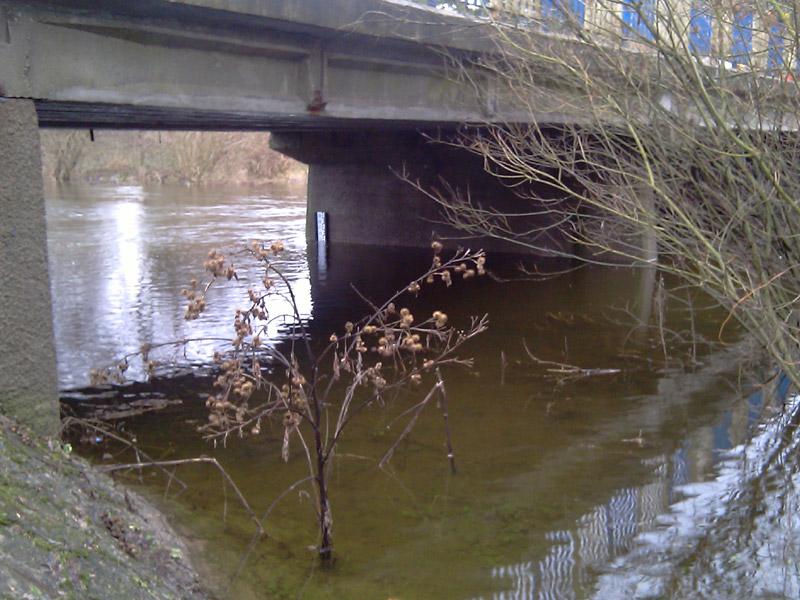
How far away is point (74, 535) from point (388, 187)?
15.8 m

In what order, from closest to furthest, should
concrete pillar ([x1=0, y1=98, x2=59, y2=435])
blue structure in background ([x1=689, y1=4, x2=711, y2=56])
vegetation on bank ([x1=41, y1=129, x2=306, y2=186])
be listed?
concrete pillar ([x1=0, y1=98, x2=59, y2=435])
blue structure in background ([x1=689, y1=4, x2=711, y2=56])
vegetation on bank ([x1=41, y1=129, x2=306, y2=186])

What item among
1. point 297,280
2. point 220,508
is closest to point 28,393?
point 220,508

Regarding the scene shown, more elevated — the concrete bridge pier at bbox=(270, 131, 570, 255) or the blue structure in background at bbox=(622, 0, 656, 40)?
the blue structure in background at bbox=(622, 0, 656, 40)

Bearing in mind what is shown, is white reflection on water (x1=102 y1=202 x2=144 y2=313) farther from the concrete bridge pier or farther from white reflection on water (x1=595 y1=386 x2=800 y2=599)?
white reflection on water (x1=595 y1=386 x2=800 y2=599)

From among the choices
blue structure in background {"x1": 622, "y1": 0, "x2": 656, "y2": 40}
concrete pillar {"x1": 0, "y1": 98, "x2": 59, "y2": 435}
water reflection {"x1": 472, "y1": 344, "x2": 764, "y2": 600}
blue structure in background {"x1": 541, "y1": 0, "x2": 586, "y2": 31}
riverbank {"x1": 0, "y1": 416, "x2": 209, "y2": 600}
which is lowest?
water reflection {"x1": 472, "y1": 344, "x2": 764, "y2": 600}

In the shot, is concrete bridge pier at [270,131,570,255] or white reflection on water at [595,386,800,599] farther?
concrete bridge pier at [270,131,570,255]

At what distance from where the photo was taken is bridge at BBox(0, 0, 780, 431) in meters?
5.77

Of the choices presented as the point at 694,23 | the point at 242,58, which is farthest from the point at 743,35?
the point at 242,58

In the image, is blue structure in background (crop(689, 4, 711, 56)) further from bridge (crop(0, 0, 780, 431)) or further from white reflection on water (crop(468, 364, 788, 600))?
white reflection on water (crop(468, 364, 788, 600))

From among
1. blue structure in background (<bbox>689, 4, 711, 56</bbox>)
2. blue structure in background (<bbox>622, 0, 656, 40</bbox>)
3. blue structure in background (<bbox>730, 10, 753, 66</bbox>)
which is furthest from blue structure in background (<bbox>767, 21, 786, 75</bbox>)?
blue structure in background (<bbox>622, 0, 656, 40</bbox>)

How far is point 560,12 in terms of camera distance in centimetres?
678

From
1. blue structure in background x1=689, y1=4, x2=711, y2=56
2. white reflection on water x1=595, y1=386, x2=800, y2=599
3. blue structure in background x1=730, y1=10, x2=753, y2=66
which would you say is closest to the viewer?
white reflection on water x1=595, y1=386, x2=800, y2=599

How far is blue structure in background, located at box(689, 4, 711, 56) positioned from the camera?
6.45 metres

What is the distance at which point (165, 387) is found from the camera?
871 centimetres
